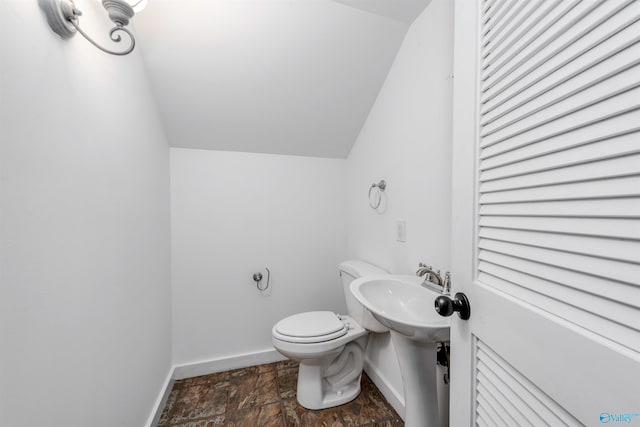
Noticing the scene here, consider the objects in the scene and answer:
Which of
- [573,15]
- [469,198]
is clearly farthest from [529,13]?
[469,198]

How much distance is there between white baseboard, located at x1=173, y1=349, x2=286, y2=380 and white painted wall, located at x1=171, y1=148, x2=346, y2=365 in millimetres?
34

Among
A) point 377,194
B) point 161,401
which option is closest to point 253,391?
point 161,401

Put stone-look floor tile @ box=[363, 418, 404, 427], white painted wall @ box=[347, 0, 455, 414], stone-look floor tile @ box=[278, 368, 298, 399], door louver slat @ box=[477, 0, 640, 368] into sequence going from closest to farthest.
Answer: door louver slat @ box=[477, 0, 640, 368], white painted wall @ box=[347, 0, 455, 414], stone-look floor tile @ box=[363, 418, 404, 427], stone-look floor tile @ box=[278, 368, 298, 399]

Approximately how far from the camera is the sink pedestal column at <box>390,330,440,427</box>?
1017mm

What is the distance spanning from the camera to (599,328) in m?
0.35

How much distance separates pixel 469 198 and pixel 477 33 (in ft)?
1.34

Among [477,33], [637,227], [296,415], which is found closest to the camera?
[637,227]

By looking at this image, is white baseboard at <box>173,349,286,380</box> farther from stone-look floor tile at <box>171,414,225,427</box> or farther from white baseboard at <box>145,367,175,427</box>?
stone-look floor tile at <box>171,414,225,427</box>

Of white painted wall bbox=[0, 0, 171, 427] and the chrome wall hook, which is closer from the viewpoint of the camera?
white painted wall bbox=[0, 0, 171, 427]

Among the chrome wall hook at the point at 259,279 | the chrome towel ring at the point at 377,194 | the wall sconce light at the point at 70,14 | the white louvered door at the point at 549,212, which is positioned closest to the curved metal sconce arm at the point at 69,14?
the wall sconce light at the point at 70,14

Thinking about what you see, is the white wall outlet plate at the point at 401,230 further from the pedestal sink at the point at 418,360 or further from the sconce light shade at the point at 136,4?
the sconce light shade at the point at 136,4

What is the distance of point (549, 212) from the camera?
44cm

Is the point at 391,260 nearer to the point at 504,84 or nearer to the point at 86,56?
the point at 504,84

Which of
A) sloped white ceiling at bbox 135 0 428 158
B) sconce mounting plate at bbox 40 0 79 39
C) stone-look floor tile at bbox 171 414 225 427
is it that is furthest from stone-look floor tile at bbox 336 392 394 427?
sconce mounting plate at bbox 40 0 79 39
